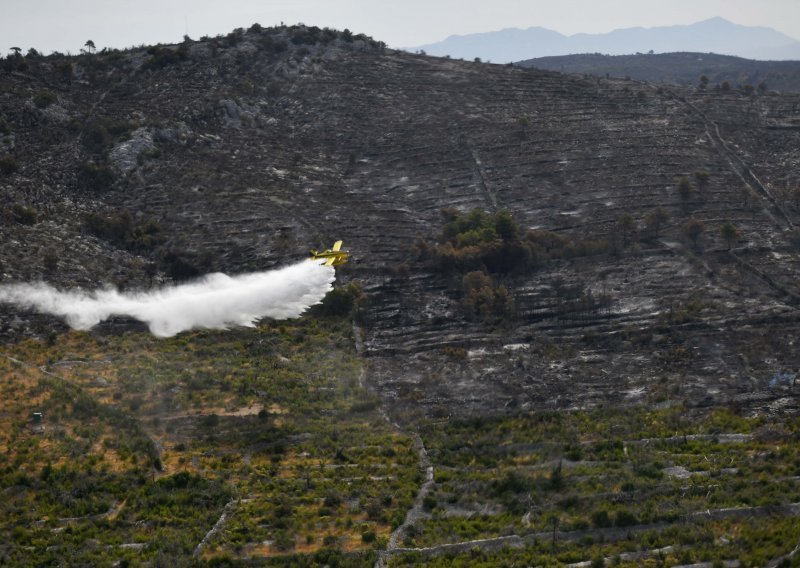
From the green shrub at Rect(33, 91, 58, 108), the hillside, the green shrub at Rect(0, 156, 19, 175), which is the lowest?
the hillside

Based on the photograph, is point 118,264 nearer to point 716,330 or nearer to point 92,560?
point 92,560

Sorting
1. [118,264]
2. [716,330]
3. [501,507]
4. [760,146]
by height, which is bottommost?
[501,507]

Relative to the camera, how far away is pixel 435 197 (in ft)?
251

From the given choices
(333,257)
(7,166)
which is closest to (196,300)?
(333,257)

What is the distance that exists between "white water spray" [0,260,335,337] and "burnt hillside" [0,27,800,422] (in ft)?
5.78

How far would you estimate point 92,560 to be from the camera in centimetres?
3356

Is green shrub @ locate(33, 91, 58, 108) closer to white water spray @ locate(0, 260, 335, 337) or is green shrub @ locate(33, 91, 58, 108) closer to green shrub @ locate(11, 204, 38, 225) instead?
green shrub @ locate(11, 204, 38, 225)

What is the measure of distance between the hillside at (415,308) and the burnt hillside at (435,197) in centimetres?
28

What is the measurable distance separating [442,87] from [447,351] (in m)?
52.0

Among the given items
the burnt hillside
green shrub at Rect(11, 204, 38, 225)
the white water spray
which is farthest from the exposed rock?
the white water spray

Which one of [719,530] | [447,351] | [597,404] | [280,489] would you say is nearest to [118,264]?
[447,351]

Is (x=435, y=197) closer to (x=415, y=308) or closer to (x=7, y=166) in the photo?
(x=415, y=308)

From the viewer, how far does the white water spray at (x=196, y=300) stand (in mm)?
57094

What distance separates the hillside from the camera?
37.2 metres
